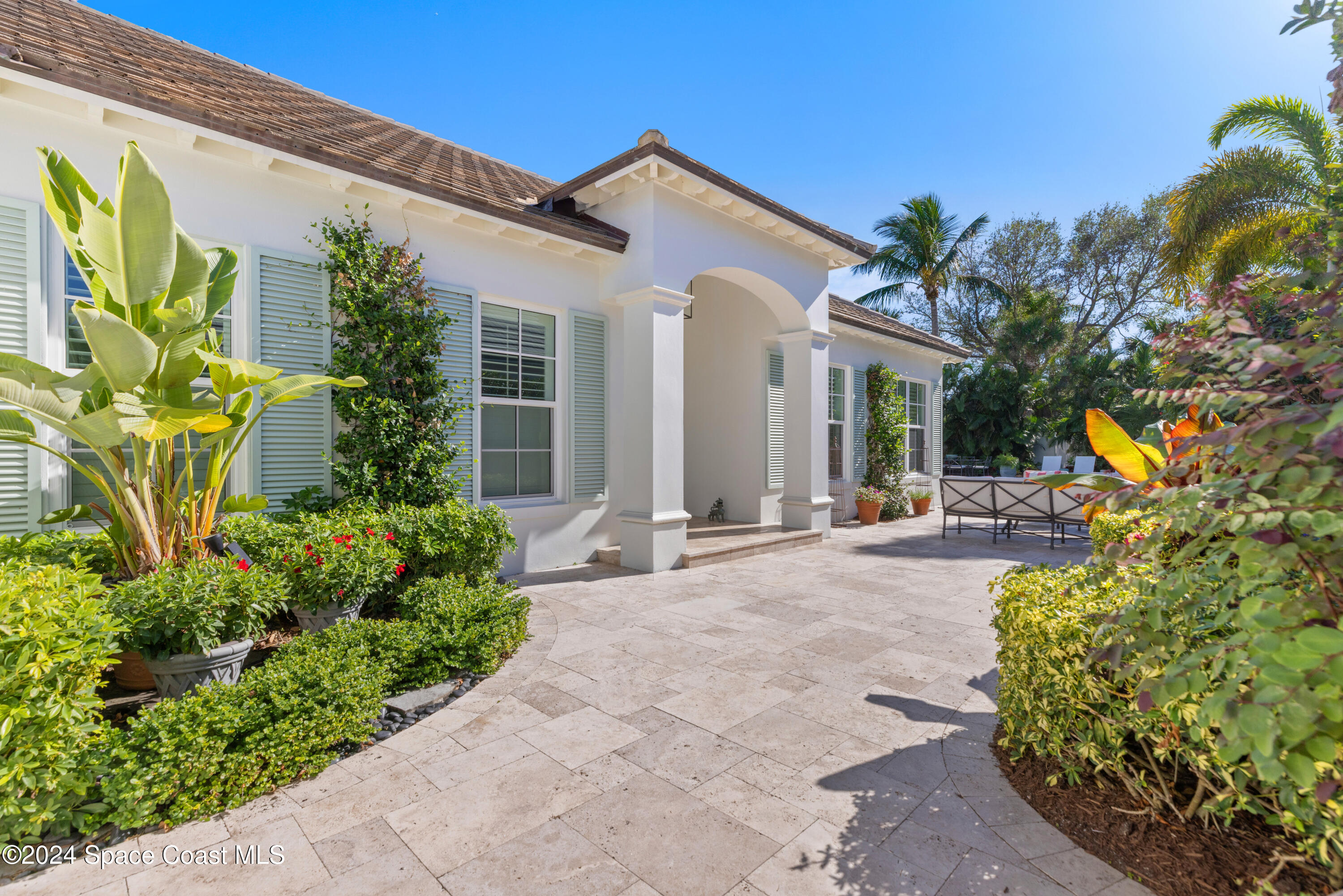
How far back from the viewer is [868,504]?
11.7 m

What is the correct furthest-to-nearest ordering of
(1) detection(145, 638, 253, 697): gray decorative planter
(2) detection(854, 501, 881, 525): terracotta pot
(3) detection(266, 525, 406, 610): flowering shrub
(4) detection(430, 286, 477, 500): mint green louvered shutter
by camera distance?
(2) detection(854, 501, 881, 525): terracotta pot, (4) detection(430, 286, 477, 500): mint green louvered shutter, (3) detection(266, 525, 406, 610): flowering shrub, (1) detection(145, 638, 253, 697): gray decorative planter

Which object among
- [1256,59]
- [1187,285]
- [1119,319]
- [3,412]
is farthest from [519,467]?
[1119,319]

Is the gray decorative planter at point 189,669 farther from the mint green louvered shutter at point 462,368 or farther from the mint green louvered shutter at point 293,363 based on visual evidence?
the mint green louvered shutter at point 462,368

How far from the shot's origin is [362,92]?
30.7 feet

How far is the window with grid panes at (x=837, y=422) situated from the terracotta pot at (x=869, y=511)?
70cm

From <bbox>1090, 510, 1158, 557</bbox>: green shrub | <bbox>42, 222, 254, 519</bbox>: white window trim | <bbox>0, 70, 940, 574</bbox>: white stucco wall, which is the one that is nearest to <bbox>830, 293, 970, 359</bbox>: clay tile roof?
<bbox>0, 70, 940, 574</bbox>: white stucco wall

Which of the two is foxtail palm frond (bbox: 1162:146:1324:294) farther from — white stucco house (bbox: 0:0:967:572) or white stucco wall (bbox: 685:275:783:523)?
white stucco wall (bbox: 685:275:783:523)

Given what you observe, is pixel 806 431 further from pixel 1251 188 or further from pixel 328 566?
pixel 1251 188

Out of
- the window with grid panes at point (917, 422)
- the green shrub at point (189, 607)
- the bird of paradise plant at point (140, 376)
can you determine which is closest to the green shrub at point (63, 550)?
the bird of paradise plant at point (140, 376)

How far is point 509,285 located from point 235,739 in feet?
17.5

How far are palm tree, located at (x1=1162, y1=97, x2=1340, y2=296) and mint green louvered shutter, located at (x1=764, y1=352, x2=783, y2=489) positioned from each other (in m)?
7.13

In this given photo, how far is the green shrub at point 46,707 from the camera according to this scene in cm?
209

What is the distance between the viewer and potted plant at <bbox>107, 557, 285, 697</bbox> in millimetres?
3010

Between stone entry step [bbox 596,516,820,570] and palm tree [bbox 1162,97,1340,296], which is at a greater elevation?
palm tree [bbox 1162,97,1340,296]
